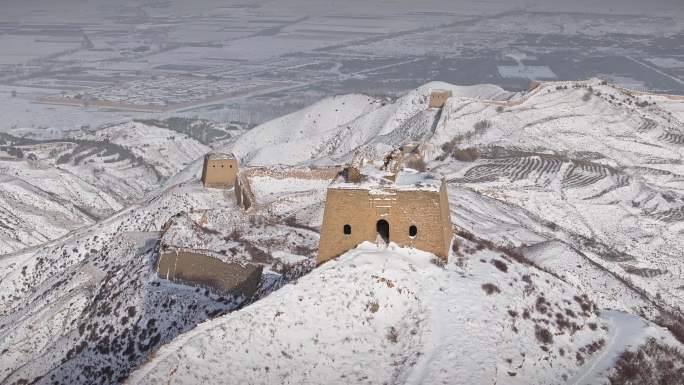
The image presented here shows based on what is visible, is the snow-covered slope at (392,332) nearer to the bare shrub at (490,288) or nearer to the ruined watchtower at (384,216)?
the bare shrub at (490,288)

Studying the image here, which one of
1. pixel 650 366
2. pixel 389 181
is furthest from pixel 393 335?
pixel 650 366

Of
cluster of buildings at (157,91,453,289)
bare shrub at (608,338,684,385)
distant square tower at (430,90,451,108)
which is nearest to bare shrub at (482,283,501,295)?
cluster of buildings at (157,91,453,289)

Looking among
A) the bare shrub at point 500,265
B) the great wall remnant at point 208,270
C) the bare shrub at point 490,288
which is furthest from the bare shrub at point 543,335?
the great wall remnant at point 208,270

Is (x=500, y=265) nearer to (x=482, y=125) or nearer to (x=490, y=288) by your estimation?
(x=490, y=288)

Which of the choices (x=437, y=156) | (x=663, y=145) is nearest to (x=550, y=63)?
(x=663, y=145)

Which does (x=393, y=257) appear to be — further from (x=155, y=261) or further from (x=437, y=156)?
(x=437, y=156)

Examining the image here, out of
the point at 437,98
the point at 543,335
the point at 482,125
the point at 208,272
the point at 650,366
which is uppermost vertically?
the point at 543,335

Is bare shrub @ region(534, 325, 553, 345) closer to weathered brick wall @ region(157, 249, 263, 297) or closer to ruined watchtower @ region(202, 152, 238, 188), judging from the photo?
weathered brick wall @ region(157, 249, 263, 297)
